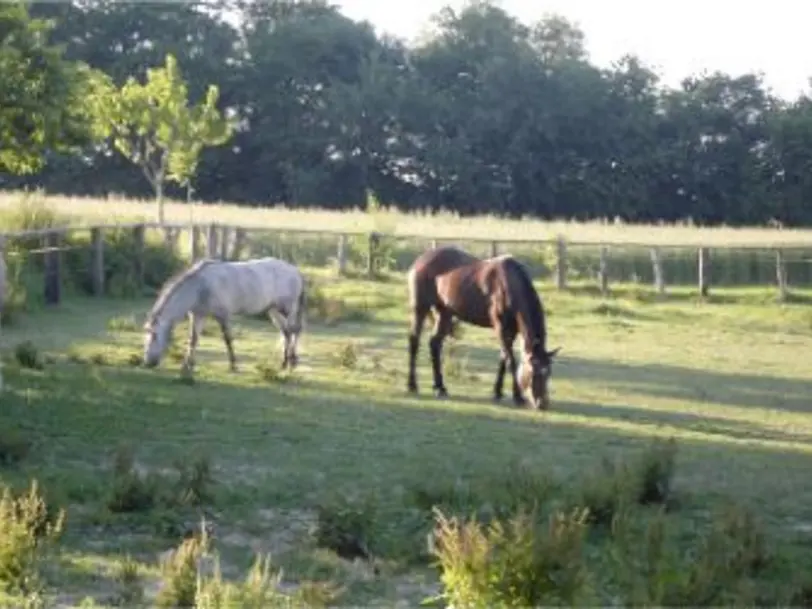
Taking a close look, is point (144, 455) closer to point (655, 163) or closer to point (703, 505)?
point (703, 505)

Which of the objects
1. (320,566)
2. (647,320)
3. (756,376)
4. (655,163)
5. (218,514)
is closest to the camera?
(320,566)

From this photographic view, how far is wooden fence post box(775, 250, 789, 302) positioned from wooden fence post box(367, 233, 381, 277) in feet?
26.2

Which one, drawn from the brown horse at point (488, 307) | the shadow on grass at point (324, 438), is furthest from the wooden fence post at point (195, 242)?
the shadow on grass at point (324, 438)

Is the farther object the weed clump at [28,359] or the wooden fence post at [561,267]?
the wooden fence post at [561,267]

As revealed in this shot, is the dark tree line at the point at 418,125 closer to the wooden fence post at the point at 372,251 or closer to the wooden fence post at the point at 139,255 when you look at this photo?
the wooden fence post at the point at 372,251

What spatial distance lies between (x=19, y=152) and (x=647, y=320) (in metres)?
10.9

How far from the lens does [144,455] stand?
10.3 metres

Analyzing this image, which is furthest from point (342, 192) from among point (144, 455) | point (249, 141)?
point (144, 455)

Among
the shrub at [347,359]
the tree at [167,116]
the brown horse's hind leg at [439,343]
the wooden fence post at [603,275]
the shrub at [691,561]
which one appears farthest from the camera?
the tree at [167,116]

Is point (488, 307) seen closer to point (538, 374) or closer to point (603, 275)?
point (538, 374)

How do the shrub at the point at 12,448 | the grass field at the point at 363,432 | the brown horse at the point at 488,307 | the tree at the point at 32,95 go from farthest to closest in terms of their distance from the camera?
the tree at the point at 32,95
the brown horse at the point at 488,307
the shrub at the point at 12,448
the grass field at the point at 363,432

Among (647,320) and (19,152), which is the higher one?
(19,152)

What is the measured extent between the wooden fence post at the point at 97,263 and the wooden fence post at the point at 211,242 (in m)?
3.21

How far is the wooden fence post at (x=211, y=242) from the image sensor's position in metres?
27.6
